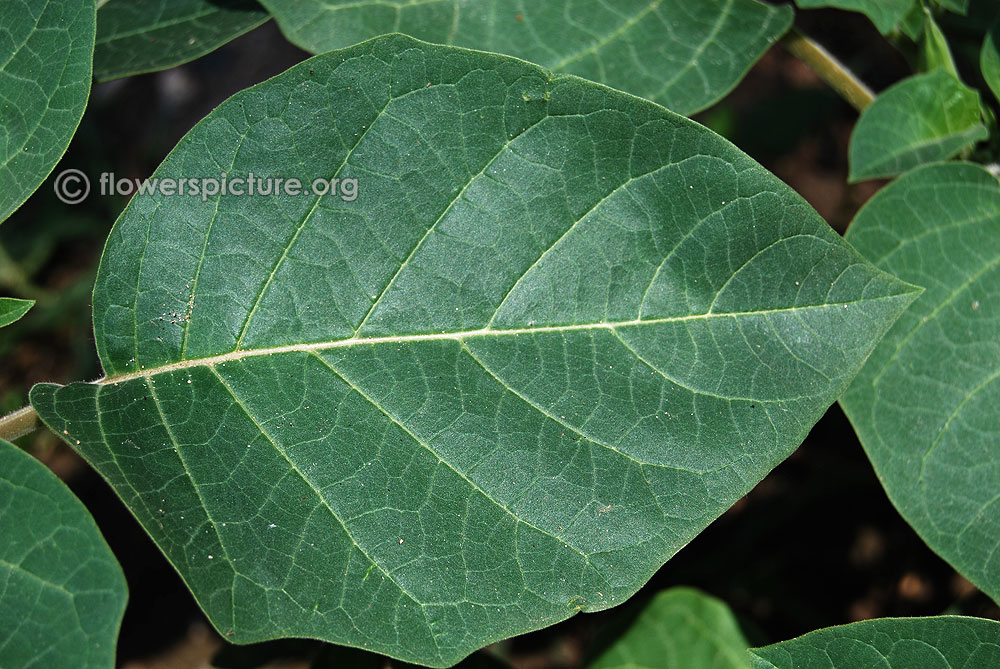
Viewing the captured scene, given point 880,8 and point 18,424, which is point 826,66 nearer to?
point 880,8

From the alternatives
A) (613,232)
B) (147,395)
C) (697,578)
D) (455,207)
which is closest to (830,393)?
(613,232)

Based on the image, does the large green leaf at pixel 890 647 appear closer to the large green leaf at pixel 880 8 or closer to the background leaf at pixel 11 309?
the large green leaf at pixel 880 8

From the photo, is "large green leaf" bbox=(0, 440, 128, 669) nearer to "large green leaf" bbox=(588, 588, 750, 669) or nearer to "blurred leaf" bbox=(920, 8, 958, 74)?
"large green leaf" bbox=(588, 588, 750, 669)

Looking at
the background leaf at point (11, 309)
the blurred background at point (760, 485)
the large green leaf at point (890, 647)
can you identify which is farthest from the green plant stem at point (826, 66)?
the background leaf at point (11, 309)

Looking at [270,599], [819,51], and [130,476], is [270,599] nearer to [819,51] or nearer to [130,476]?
[130,476]

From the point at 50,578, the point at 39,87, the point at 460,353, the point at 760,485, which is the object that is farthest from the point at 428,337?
the point at 760,485

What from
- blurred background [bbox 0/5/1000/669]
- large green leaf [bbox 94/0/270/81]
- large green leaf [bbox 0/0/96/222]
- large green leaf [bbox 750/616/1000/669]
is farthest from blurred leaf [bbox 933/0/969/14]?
large green leaf [bbox 0/0/96/222]
